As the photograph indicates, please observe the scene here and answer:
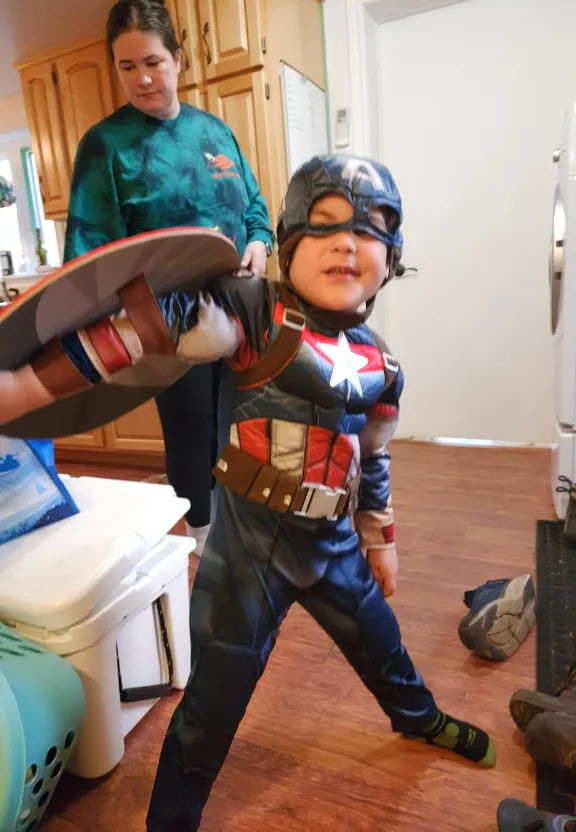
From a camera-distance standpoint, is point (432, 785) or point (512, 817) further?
point (432, 785)

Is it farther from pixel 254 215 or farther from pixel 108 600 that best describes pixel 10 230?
pixel 108 600

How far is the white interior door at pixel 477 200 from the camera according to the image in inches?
91.0

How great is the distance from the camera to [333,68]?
2488mm

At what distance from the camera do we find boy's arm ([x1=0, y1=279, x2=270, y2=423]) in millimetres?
521

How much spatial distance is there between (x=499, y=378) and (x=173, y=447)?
1.71m

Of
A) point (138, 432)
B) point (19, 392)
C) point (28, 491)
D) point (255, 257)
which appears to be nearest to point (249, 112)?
point (255, 257)

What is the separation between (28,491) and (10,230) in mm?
3263

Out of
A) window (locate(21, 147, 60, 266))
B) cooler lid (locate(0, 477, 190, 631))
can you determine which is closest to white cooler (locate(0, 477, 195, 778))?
cooler lid (locate(0, 477, 190, 631))

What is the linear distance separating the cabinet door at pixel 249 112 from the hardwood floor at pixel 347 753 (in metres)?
1.52

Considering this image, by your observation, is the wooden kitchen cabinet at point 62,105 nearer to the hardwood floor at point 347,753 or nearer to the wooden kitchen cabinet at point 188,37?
the wooden kitchen cabinet at point 188,37

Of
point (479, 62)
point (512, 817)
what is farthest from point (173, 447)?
point (479, 62)

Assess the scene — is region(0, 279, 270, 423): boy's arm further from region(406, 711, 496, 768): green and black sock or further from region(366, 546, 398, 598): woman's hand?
region(406, 711, 496, 768): green and black sock

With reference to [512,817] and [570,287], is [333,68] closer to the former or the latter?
[570,287]

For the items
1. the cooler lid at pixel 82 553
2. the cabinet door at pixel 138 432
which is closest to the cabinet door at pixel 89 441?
the cabinet door at pixel 138 432
